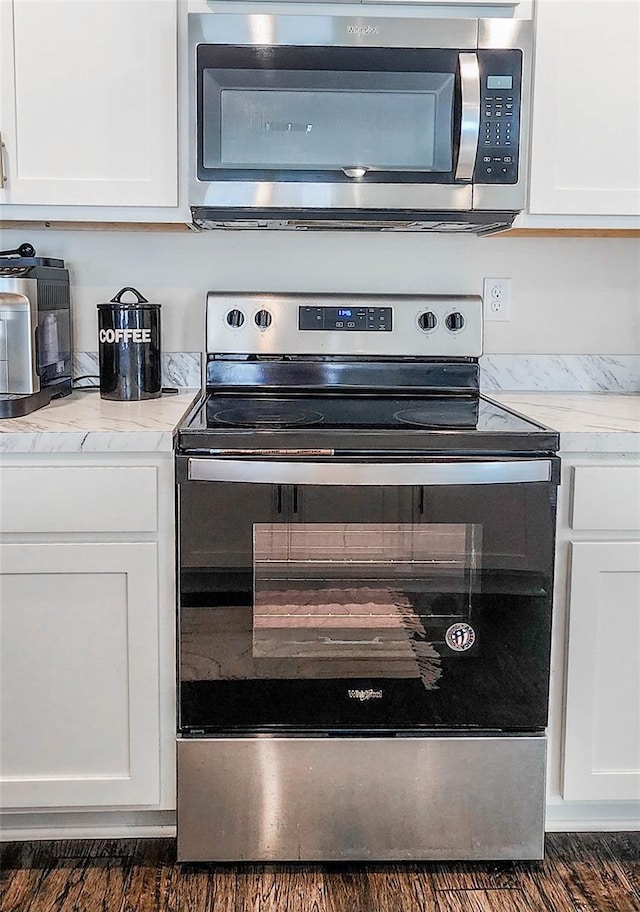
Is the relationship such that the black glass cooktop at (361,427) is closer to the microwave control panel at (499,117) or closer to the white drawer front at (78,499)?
the white drawer front at (78,499)

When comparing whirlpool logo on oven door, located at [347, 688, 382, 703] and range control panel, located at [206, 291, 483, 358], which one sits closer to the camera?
whirlpool logo on oven door, located at [347, 688, 382, 703]

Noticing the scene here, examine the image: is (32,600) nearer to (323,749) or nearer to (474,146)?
(323,749)

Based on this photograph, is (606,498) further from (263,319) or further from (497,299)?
(263,319)

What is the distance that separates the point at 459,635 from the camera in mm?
1795

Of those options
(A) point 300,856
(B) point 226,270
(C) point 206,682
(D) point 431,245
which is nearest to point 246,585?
(C) point 206,682

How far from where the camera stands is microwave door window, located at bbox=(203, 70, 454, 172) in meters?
1.91

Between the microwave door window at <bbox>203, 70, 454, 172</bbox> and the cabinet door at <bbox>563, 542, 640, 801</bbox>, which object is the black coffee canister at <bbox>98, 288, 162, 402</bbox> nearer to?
the microwave door window at <bbox>203, 70, 454, 172</bbox>

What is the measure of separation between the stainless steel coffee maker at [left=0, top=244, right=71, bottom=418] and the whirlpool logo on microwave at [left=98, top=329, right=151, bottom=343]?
0.13 meters

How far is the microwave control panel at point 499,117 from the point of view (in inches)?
75.5

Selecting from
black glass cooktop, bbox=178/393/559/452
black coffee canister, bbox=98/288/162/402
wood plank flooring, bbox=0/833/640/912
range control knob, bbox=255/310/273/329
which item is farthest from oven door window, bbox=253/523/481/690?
range control knob, bbox=255/310/273/329

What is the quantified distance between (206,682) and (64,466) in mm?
497

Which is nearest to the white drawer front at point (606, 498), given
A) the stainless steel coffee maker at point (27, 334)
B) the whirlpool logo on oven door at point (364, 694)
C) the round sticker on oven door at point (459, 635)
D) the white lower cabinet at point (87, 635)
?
the round sticker on oven door at point (459, 635)

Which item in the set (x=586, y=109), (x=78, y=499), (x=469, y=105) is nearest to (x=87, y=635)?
(x=78, y=499)

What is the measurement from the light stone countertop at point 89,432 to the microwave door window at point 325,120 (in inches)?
21.8
